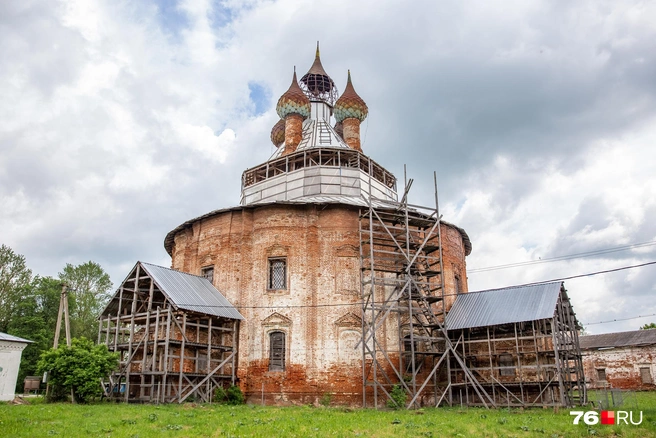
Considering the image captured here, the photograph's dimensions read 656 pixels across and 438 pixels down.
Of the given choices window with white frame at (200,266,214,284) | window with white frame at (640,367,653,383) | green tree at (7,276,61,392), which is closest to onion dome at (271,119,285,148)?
window with white frame at (200,266,214,284)

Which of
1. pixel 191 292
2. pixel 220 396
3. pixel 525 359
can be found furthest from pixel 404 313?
pixel 191 292

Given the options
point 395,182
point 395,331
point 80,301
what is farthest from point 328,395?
point 80,301

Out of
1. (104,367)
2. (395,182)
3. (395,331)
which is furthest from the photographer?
(395,182)

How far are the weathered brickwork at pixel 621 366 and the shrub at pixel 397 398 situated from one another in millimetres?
17074

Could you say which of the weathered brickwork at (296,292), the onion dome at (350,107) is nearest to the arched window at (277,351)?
the weathered brickwork at (296,292)

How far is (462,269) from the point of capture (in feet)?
90.3

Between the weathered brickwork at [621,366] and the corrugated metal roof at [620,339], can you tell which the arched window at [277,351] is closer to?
the weathered brickwork at [621,366]

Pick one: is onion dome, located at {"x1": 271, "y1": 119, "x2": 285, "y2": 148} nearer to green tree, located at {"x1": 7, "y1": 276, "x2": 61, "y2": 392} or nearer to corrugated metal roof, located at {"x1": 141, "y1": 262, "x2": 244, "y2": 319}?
corrugated metal roof, located at {"x1": 141, "y1": 262, "x2": 244, "y2": 319}

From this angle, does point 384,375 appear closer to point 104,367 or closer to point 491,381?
point 491,381

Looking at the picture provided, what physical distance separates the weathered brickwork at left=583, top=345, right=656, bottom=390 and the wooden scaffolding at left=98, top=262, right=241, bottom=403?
2194cm

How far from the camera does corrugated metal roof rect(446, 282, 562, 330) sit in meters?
20.4

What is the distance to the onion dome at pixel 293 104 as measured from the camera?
30.9 m

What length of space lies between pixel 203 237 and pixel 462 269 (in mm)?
12614

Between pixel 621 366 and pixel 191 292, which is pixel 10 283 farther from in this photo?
pixel 621 366
